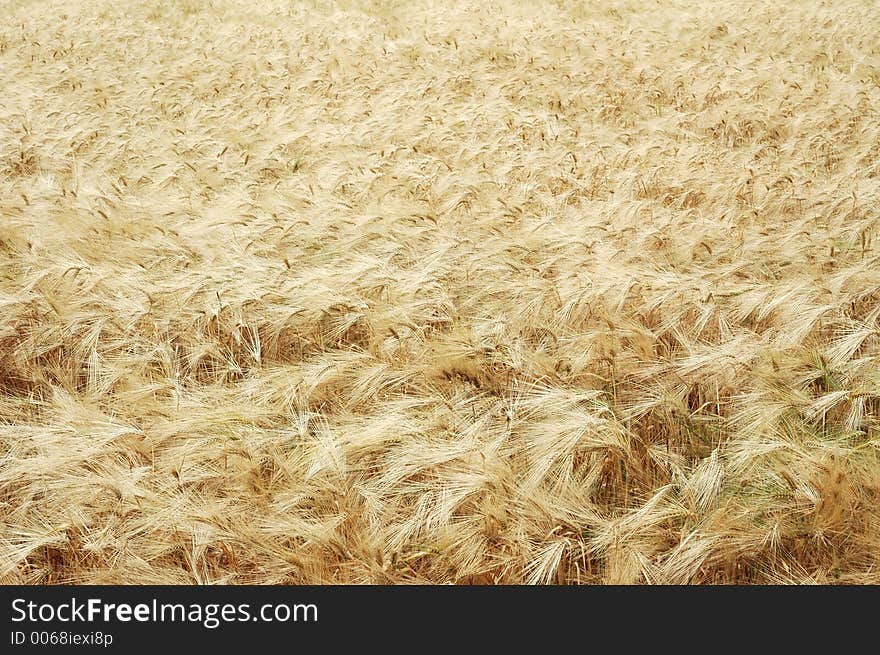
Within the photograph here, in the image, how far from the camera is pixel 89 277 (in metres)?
2.50

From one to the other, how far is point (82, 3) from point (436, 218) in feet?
38.2

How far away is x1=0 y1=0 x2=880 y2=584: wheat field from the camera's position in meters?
1.50

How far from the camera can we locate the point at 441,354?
2.09 meters

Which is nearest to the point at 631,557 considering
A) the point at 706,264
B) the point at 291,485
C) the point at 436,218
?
the point at 291,485

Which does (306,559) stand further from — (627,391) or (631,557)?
(627,391)

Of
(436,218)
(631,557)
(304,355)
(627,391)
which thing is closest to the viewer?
(631,557)

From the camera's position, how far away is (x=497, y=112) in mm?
5410

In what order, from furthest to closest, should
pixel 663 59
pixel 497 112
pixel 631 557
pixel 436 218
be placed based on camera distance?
1. pixel 663 59
2. pixel 497 112
3. pixel 436 218
4. pixel 631 557

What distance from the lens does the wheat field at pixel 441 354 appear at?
1504 millimetres

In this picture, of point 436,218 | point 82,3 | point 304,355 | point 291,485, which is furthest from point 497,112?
point 82,3

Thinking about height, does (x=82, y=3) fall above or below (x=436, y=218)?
above

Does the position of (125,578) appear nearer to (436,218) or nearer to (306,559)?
(306,559)

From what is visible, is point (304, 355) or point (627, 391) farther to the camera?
point (304, 355)

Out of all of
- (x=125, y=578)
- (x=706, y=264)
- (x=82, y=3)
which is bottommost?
(x=125, y=578)
